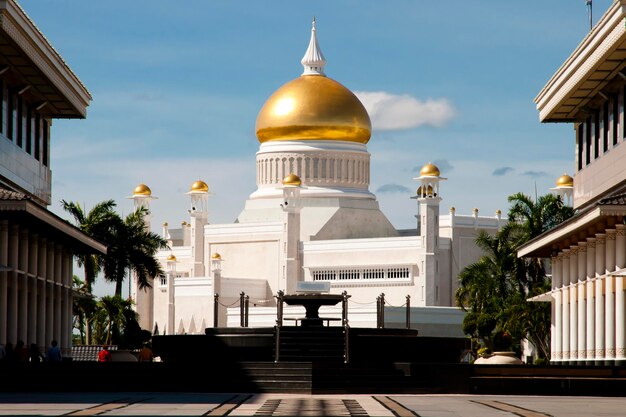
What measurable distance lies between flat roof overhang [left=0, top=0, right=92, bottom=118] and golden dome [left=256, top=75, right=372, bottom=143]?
173 ft

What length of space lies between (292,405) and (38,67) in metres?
18.0

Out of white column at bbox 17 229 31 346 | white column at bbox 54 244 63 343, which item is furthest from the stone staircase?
white column at bbox 54 244 63 343

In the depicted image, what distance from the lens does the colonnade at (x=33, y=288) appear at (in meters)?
39.2

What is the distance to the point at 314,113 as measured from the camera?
102 metres

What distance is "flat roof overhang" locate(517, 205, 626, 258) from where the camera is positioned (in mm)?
34875

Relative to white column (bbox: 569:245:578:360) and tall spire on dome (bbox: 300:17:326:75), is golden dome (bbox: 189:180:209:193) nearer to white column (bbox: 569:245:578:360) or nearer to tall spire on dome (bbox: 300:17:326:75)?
tall spire on dome (bbox: 300:17:326:75)

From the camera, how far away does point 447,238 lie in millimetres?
96312

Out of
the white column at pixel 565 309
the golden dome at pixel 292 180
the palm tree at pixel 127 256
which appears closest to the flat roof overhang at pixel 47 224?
the white column at pixel 565 309

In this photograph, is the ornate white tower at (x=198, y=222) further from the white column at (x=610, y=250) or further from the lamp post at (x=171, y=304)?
the white column at (x=610, y=250)

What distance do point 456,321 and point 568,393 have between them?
53.0 metres

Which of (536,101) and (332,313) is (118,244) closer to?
(332,313)

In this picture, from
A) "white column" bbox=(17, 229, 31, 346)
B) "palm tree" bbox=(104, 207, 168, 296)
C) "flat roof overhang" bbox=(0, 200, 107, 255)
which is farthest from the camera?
"palm tree" bbox=(104, 207, 168, 296)

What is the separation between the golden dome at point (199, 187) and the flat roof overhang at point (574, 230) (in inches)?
2255

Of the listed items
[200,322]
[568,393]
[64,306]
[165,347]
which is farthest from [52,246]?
[200,322]
